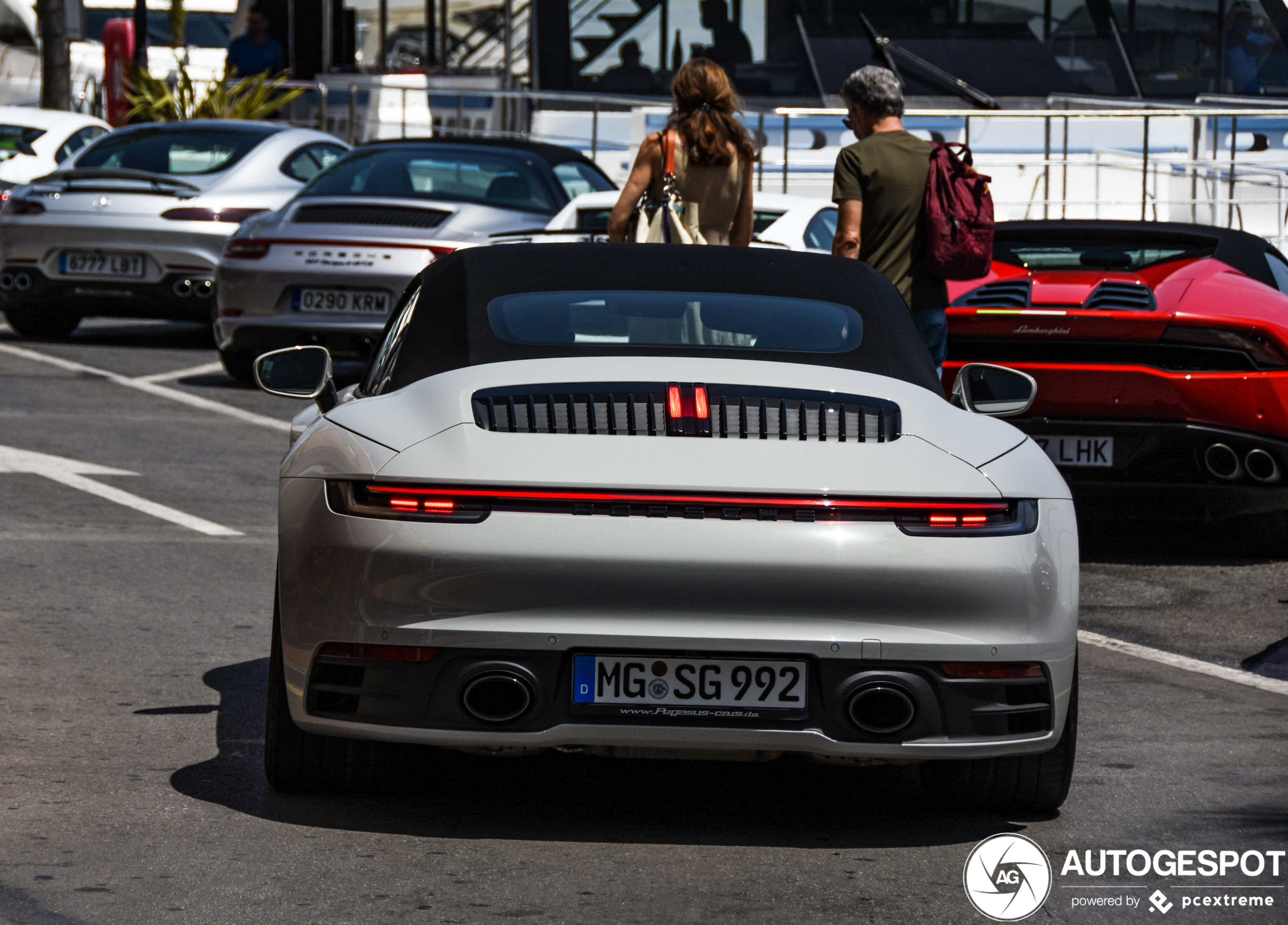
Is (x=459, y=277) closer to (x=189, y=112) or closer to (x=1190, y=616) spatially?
(x=1190, y=616)

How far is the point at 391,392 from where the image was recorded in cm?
436

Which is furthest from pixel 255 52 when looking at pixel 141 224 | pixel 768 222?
pixel 768 222

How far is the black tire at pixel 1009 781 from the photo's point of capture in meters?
4.35

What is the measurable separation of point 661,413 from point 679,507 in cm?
24

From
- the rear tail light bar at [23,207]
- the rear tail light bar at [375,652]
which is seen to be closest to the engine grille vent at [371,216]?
A: the rear tail light bar at [23,207]

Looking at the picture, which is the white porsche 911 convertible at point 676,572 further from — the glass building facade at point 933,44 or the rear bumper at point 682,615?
the glass building facade at point 933,44

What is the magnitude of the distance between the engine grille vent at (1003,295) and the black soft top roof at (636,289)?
2.81 m

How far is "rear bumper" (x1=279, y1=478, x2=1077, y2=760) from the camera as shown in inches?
152

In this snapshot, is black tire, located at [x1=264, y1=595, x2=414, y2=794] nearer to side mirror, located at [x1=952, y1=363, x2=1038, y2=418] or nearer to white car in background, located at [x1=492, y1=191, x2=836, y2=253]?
side mirror, located at [x1=952, y1=363, x2=1038, y2=418]

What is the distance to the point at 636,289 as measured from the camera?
472cm

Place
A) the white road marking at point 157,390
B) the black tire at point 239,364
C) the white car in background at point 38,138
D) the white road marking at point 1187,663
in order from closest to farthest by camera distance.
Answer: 1. the white road marking at point 1187,663
2. the white road marking at point 157,390
3. the black tire at point 239,364
4. the white car in background at point 38,138

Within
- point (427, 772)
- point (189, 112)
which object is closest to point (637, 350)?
point (427, 772)

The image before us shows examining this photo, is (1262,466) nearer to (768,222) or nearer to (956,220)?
(956,220)

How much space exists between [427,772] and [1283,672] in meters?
2.82
